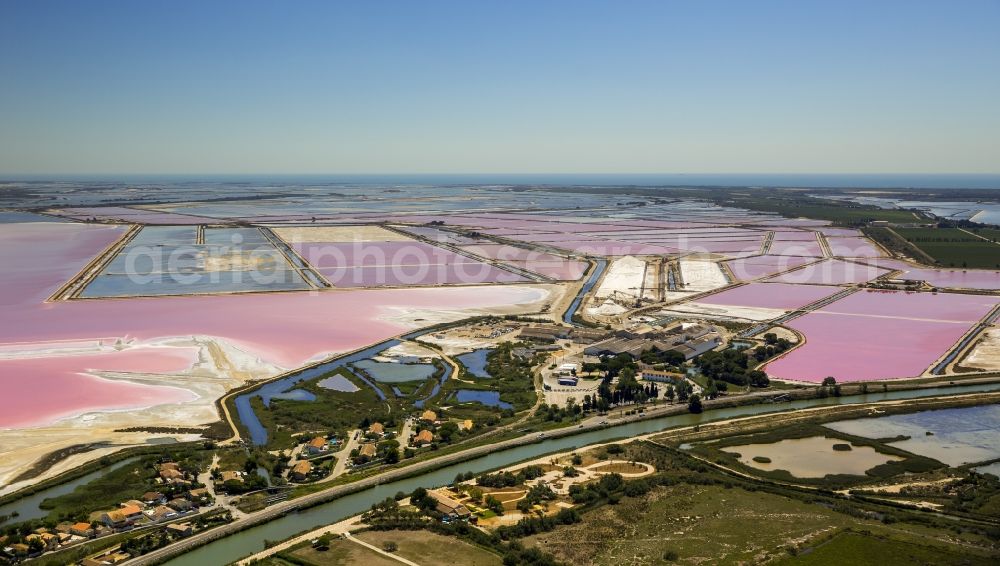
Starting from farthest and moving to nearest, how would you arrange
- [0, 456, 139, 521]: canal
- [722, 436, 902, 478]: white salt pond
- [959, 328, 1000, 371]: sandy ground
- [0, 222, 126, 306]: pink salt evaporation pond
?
[0, 222, 126, 306]: pink salt evaporation pond
[959, 328, 1000, 371]: sandy ground
[722, 436, 902, 478]: white salt pond
[0, 456, 139, 521]: canal

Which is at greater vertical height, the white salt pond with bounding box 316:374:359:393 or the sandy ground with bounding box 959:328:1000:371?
the sandy ground with bounding box 959:328:1000:371

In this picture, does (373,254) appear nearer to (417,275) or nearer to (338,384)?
(417,275)

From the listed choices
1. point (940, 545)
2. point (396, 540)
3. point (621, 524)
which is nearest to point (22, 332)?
point (396, 540)

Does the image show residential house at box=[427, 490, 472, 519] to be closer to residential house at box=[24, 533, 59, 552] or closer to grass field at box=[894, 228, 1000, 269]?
residential house at box=[24, 533, 59, 552]

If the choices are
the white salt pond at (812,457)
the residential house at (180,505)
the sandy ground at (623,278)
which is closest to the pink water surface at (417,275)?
the sandy ground at (623,278)

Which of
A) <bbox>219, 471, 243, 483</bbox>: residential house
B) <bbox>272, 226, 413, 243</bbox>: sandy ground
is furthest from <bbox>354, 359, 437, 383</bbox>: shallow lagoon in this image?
<bbox>272, 226, 413, 243</bbox>: sandy ground

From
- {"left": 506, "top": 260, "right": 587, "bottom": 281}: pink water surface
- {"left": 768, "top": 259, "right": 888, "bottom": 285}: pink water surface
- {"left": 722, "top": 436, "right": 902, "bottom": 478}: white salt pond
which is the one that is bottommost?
{"left": 722, "top": 436, "right": 902, "bottom": 478}: white salt pond

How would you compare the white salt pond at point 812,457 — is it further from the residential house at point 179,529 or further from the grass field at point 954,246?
the grass field at point 954,246
